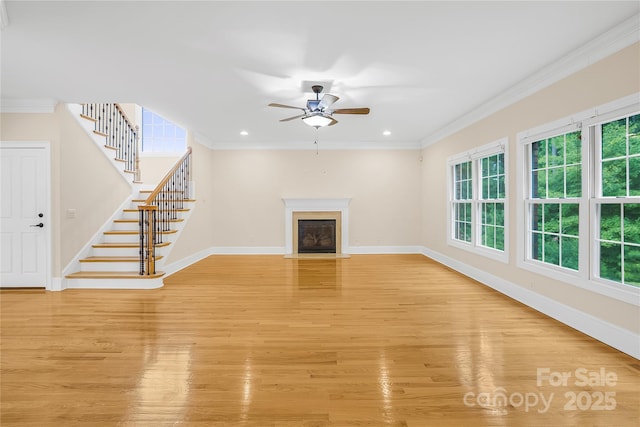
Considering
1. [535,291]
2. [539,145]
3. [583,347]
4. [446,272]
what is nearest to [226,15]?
[539,145]

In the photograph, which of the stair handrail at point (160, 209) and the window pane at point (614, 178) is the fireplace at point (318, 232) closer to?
the stair handrail at point (160, 209)

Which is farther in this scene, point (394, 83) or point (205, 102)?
point (205, 102)

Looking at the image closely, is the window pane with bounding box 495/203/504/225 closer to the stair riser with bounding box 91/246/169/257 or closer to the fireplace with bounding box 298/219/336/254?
the fireplace with bounding box 298/219/336/254

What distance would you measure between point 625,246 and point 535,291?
46.9 inches

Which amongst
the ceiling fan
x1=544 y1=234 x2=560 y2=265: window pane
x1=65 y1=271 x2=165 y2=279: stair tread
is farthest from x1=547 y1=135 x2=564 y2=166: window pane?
x1=65 y1=271 x2=165 y2=279: stair tread

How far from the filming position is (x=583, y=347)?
273 centimetres

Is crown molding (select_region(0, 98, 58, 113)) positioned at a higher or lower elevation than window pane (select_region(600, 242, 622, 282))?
higher

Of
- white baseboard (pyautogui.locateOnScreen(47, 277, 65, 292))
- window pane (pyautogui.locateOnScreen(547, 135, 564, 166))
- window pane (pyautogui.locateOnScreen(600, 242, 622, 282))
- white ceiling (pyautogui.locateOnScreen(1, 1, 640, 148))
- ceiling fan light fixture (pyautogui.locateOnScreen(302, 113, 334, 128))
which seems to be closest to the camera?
white ceiling (pyautogui.locateOnScreen(1, 1, 640, 148))

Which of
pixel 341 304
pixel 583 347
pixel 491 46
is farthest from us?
pixel 341 304

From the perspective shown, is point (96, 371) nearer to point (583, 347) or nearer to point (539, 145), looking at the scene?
point (583, 347)

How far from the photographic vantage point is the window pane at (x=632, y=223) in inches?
105

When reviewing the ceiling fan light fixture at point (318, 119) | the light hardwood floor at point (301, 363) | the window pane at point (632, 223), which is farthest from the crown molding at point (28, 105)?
the window pane at point (632, 223)

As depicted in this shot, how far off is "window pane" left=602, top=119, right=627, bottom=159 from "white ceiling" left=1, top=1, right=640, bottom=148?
2.75ft

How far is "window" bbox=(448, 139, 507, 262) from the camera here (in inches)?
183
